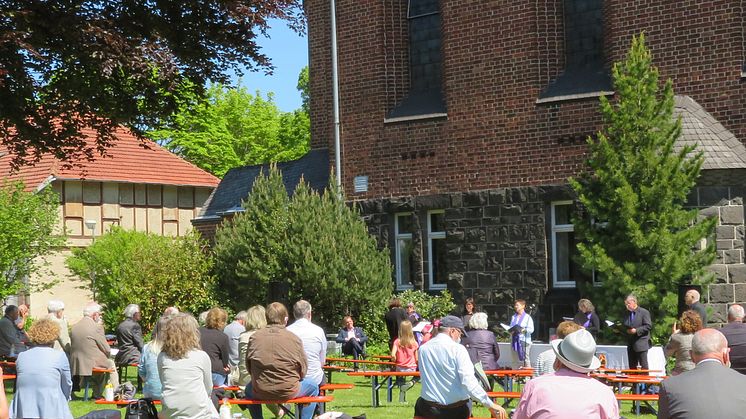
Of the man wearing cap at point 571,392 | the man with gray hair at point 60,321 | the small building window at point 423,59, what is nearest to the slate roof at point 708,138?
the small building window at point 423,59

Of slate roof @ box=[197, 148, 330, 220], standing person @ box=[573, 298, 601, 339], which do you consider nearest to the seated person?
standing person @ box=[573, 298, 601, 339]

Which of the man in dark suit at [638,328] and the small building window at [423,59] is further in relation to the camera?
the small building window at [423,59]

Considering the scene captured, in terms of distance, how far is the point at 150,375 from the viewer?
12312 mm

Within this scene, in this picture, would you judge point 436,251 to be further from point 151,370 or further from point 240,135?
point 240,135

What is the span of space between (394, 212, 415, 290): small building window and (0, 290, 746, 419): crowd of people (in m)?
8.65

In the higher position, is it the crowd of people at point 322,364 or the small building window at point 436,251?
the small building window at point 436,251

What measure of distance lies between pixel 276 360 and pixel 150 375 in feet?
4.05

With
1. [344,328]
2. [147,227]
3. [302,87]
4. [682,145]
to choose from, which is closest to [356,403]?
[344,328]

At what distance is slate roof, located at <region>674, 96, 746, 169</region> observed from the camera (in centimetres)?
2238

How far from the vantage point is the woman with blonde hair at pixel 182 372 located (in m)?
10.4

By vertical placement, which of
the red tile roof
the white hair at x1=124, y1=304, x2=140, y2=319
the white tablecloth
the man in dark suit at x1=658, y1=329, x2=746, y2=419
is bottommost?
the white tablecloth

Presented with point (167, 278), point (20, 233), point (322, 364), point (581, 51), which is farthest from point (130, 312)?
point (20, 233)

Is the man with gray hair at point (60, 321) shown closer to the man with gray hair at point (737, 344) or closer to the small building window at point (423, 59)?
the man with gray hair at point (737, 344)

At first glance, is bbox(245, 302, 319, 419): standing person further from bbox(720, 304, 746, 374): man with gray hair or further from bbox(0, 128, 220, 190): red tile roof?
bbox(0, 128, 220, 190): red tile roof
